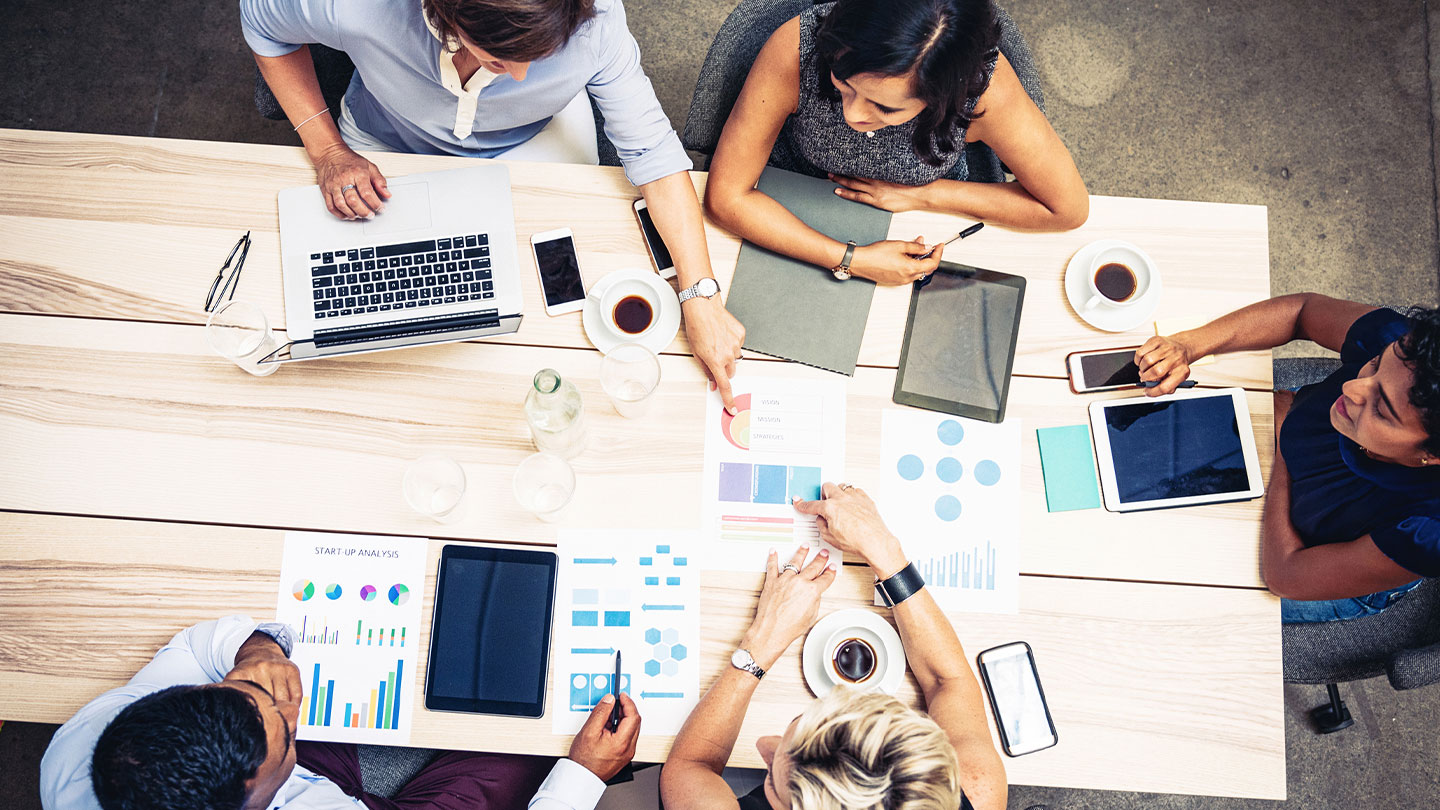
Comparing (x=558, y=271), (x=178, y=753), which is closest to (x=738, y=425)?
(x=558, y=271)

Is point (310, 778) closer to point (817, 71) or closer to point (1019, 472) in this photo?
point (1019, 472)

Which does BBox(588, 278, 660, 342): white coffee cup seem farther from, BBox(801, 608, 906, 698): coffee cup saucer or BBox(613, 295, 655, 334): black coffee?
BBox(801, 608, 906, 698): coffee cup saucer

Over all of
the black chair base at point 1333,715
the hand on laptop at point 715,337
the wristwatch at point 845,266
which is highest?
the wristwatch at point 845,266

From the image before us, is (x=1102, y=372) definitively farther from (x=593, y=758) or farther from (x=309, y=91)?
(x=309, y=91)

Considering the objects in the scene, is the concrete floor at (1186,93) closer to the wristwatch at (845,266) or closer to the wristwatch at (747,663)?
the wristwatch at (845,266)

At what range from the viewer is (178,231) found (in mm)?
1463

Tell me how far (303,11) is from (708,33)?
4.63ft

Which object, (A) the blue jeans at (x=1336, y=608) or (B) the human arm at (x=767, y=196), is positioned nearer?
(B) the human arm at (x=767, y=196)

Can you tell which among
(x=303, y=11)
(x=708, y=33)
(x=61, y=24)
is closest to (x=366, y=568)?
(x=303, y=11)

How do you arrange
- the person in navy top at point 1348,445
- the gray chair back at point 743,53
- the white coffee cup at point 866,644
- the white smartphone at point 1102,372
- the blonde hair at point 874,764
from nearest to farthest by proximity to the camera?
the blonde hair at point 874,764 → the person in navy top at point 1348,445 → the white coffee cup at point 866,644 → the white smartphone at point 1102,372 → the gray chair back at point 743,53

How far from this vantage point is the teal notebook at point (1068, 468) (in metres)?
1.42

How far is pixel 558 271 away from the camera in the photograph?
147cm

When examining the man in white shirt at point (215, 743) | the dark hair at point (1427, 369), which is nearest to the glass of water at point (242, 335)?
the man in white shirt at point (215, 743)

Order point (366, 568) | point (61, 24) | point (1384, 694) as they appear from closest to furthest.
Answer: point (366, 568), point (1384, 694), point (61, 24)
